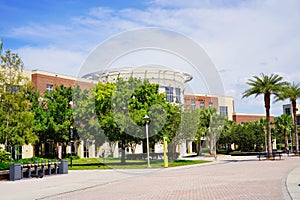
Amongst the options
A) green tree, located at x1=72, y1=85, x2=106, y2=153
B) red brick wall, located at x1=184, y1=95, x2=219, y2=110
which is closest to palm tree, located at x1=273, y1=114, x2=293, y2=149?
red brick wall, located at x1=184, y1=95, x2=219, y2=110

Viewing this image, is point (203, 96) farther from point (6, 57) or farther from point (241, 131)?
point (6, 57)

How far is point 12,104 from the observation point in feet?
85.9

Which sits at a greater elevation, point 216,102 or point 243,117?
point 216,102

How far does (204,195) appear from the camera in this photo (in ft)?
45.3

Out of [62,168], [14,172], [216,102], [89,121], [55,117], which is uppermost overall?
[216,102]

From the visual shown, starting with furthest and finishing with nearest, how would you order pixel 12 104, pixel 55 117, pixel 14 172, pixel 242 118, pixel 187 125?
1. pixel 242 118
2. pixel 55 117
3. pixel 187 125
4. pixel 12 104
5. pixel 14 172

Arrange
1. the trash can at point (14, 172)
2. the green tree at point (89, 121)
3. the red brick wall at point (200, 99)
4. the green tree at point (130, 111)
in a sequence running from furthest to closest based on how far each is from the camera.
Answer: the red brick wall at point (200, 99)
the green tree at point (89, 121)
the green tree at point (130, 111)
the trash can at point (14, 172)

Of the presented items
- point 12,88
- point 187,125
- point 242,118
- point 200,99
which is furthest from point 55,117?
point 242,118

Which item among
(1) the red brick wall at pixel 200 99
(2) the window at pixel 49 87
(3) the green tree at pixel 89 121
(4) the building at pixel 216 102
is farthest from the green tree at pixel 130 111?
(4) the building at pixel 216 102

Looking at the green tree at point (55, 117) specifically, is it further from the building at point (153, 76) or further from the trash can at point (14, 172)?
the trash can at point (14, 172)

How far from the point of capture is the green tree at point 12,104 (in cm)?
2611

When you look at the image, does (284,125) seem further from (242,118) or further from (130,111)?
(130,111)

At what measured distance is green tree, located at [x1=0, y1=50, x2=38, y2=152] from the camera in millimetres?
26109

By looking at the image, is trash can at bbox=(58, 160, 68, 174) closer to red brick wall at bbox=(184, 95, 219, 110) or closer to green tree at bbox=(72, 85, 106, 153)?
green tree at bbox=(72, 85, 106, 153)
